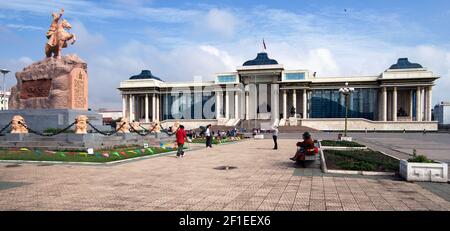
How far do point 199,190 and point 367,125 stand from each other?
222 feet

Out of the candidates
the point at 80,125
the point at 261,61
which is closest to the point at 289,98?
the point at 261,61

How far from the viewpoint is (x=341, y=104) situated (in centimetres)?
7906

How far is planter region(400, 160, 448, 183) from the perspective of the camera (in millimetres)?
10086

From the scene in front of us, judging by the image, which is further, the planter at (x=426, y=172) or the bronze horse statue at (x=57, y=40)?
the bronze horse statue at (x=57, y=40)

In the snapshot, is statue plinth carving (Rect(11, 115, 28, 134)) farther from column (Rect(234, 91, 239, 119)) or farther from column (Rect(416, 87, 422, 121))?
column (Rect(416, 87, 422, 121))

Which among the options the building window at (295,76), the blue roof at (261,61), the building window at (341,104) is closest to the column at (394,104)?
the building window at (341,104)

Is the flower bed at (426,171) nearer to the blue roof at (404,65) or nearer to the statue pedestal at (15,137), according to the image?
the statue pedestal at (15,137)

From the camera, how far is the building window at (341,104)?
7731 cm

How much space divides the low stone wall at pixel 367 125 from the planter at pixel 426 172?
202 ft

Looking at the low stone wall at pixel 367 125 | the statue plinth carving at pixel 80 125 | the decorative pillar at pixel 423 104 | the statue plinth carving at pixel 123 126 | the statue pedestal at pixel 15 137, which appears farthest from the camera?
the decorative pillar at pixel 423 104

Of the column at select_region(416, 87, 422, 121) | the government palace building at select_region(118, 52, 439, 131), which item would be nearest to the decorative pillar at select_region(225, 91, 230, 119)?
the government palace building at select_region(118, 52, 439, 131)

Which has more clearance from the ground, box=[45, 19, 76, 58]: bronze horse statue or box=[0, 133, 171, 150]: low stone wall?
box=[45, 19, 76, 58]: bronze horse statue

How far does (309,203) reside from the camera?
23.3ft
